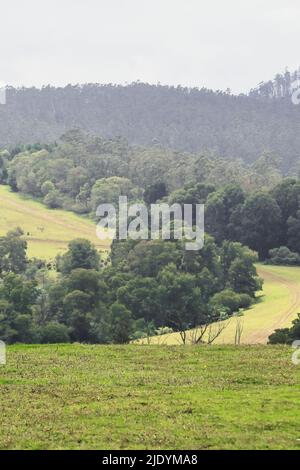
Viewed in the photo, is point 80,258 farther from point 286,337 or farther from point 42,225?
point 42,225

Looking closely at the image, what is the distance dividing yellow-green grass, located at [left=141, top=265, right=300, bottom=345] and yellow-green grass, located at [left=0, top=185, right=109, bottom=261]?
25.1 m

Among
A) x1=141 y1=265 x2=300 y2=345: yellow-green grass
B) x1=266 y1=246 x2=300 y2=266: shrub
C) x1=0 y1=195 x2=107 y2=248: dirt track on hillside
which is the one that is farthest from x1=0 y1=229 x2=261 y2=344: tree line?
x1=0 y1=195 x2=107 y2=248: dirt track on hillside

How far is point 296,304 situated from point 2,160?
8820cm

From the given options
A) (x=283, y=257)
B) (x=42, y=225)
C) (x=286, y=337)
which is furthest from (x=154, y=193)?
(x=286, y=337)

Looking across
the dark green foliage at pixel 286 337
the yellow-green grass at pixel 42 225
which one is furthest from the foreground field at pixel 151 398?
the yellow-green grass at pixel 42 225

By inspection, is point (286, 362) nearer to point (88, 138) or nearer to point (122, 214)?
point (122, 214)

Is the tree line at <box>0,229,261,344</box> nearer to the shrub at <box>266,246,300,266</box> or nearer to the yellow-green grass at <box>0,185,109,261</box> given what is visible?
the shrub at <box>266,246,300,266</box>

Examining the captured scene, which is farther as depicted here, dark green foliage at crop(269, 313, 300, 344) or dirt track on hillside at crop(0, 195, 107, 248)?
dirt track on hillside at crop(0, 195, 107, 248)

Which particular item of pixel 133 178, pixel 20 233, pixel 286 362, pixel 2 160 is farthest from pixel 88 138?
pixel 286 362

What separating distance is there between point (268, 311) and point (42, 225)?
187 feet

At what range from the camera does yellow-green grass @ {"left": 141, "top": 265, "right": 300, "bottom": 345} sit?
57406 mm

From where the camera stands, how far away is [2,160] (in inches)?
5910

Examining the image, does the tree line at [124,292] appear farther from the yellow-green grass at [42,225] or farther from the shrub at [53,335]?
the yellow-green grass at [42,225]
